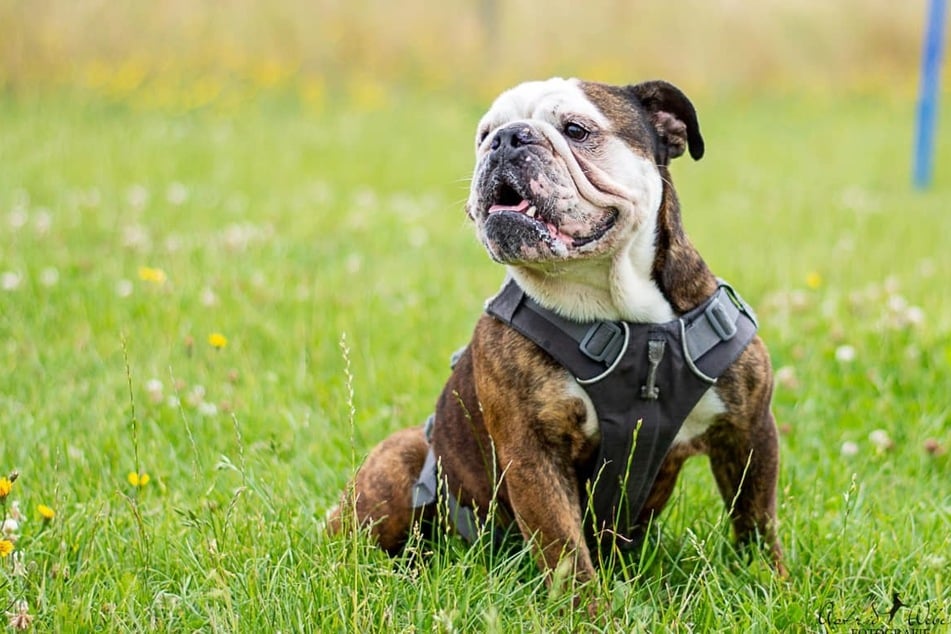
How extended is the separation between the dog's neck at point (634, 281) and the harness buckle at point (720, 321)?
56 millimetres

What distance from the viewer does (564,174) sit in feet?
9.88

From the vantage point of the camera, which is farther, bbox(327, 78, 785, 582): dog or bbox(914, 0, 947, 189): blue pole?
bbox(914, 0, 947, 189): blue pole

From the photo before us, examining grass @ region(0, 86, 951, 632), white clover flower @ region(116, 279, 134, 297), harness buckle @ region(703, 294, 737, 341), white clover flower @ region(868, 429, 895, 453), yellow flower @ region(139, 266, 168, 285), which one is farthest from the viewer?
white clover flower @ region(116, 279, 134, 297)

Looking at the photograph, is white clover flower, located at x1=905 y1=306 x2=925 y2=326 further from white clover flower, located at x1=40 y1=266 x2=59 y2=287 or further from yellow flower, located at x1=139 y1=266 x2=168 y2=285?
white clover flower, located at x1=40 y1=266 x2=59 y2=287

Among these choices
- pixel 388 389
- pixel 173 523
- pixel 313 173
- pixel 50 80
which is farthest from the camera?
pixel 50 80

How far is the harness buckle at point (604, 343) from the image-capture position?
9.90 ft

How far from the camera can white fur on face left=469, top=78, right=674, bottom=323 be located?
3.05 meters

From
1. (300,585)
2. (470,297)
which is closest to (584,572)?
(300,585)

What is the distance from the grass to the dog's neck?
0.65 m

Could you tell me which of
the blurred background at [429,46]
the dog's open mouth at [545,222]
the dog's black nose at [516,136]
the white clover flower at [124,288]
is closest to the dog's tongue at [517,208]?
the dog's open mouth at [545,222]

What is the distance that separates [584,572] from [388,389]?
2007 millimetres

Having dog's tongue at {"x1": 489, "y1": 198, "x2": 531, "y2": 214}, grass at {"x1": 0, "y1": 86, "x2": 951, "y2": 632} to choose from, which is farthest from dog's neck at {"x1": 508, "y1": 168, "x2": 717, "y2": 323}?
grass at {"x1": 0, "y1": 86, "x2": 951, "y2": 632}

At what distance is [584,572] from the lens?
9.70 ft

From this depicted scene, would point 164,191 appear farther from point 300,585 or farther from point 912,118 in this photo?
point 912,118
